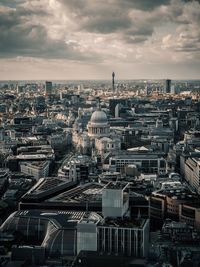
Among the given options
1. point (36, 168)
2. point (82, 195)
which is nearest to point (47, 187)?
point (82, 195)

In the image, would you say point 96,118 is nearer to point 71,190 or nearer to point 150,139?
point 150,139

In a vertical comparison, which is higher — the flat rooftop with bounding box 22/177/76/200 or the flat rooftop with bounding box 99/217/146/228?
the flat rooftop with bounding box 99/217/146/228

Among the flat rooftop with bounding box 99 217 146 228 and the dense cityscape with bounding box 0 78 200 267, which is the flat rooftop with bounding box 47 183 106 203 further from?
the flat rooftop with bounding box 99 217 146 228

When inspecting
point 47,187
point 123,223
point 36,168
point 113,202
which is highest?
point 113,202

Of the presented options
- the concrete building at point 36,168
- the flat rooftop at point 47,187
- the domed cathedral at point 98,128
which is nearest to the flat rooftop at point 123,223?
the flat rooftop at point 47,187

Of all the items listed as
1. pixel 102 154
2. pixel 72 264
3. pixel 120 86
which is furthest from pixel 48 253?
pixel 120 86

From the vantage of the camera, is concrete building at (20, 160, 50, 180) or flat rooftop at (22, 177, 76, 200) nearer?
flat rooftop at (22, 177, 76, 200)

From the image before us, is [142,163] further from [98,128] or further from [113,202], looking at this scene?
[113,202]

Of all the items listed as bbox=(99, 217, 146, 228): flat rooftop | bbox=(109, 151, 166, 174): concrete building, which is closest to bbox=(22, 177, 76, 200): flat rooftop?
bbox=(109, 151, 166, 174): concrete building
